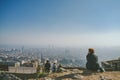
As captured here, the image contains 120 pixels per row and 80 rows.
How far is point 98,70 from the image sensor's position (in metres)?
12.2

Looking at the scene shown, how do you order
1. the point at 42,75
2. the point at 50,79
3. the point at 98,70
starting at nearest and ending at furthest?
the point at 50,79 < the point at 42,75 < the point at 98,70

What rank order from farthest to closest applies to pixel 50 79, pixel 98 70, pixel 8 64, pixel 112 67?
pixel 8 64, pixel 112 67, pixel 98 70, pixel 50 79

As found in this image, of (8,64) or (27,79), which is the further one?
(8,64)

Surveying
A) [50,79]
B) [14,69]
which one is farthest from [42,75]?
[14,69]

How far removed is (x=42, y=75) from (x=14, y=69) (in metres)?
4.82

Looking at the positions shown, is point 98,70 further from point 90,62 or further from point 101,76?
point 101,76

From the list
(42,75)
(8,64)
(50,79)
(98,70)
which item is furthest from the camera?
(8,64)

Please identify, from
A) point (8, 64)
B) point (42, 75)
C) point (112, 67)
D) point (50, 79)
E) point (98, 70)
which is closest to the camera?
point (50, 79)

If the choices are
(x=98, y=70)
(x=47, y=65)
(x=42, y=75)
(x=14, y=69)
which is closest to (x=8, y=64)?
(x=14, y=69)

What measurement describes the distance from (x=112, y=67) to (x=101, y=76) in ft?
13.3

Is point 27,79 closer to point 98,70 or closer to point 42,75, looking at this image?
point 42,75

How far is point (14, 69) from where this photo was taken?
587 inches

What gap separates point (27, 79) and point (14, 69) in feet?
16.9

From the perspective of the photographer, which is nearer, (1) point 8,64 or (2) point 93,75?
(2) point 93,75
